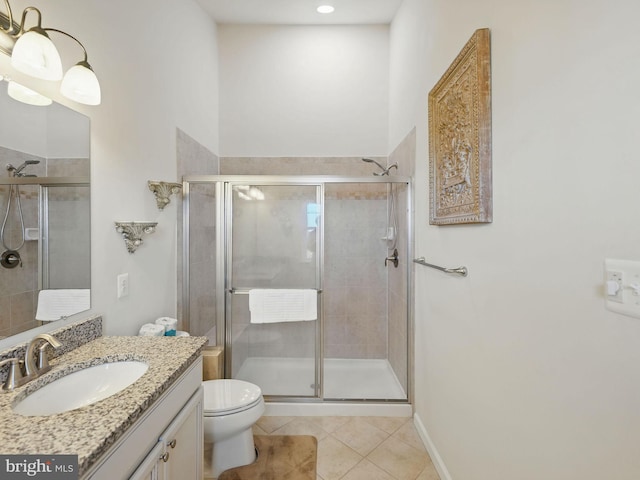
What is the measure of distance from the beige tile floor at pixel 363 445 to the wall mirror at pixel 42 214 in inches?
59.9

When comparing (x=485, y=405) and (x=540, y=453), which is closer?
(x=540, y=453)

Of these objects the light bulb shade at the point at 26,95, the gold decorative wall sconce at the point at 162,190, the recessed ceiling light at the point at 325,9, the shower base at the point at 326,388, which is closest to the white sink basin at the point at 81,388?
the light bulb shade at the point at 26,95

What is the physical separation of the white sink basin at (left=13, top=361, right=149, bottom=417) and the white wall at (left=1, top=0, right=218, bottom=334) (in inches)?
17.3

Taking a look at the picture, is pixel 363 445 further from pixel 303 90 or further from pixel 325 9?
pixel 325 9

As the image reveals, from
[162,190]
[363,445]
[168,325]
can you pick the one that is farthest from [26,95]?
[363,445]

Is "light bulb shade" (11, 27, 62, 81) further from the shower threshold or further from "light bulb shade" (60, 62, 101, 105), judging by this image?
the shower threshold

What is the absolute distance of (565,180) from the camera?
0.86m

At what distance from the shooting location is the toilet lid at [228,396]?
5.55 feet

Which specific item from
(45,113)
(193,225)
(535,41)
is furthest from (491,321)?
(193,225)

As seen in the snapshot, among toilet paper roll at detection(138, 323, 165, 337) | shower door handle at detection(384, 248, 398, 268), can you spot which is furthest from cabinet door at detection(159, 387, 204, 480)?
shower door handle at detection(384, 248, 398, 268)

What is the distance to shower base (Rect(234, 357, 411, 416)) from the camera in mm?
2355

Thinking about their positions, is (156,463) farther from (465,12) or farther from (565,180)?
(465,12)

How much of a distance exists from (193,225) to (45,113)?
4.24 ft

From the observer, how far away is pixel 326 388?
2.60 meters
